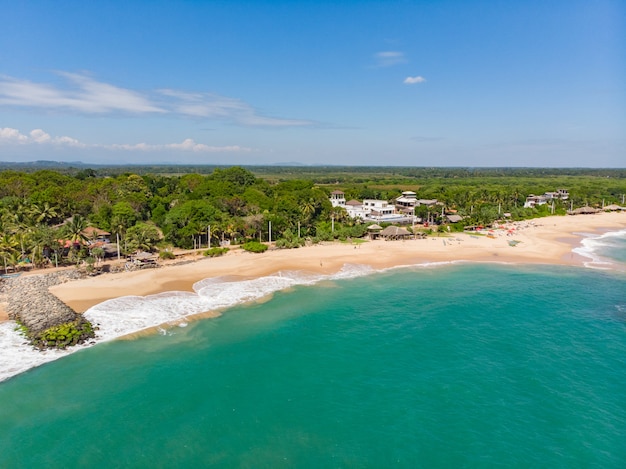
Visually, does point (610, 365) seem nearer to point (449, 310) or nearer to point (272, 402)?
point (449, 310)

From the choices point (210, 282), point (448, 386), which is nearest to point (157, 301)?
point (210, 282)

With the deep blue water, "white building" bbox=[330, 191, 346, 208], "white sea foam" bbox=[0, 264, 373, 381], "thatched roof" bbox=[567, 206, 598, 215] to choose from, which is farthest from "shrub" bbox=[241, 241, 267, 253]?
"thatched roof" bbox=[567, 206, 598, 215]

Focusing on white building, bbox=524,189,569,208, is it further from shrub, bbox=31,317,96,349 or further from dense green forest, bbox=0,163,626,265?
shrub, bbox=31,317,96,349

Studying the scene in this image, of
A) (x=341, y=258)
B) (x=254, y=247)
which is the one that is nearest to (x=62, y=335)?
(x=254, y=247)

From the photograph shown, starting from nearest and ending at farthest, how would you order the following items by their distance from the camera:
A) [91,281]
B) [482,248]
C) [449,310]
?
[449,310] → [91,281] → [482,248]

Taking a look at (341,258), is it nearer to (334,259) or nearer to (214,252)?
(334,259)

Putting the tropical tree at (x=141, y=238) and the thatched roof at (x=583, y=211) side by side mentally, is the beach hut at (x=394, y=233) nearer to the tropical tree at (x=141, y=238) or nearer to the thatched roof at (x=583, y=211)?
the tropical tree at (x=141, y=238)
